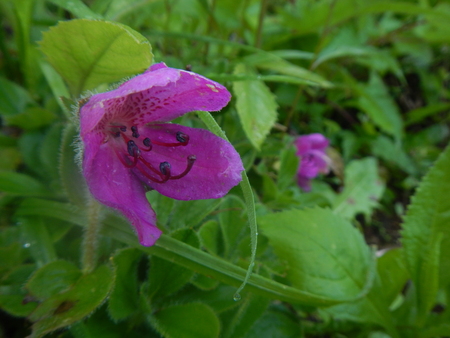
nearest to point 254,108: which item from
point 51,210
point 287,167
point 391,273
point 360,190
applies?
point 287,167

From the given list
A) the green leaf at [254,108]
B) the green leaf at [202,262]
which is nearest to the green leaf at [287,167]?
the green leaf at [254,108]

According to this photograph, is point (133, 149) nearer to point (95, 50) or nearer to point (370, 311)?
point (95, 50)

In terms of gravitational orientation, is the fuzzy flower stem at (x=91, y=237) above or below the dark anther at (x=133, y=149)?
below

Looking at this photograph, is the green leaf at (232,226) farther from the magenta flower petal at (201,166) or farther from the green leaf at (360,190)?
the green leaf at (360,190)

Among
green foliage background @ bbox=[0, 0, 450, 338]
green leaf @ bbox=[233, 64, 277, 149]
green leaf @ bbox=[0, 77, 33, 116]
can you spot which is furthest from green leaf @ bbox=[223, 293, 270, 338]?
green leaf @ bbox=[0, 77, 33, 116]

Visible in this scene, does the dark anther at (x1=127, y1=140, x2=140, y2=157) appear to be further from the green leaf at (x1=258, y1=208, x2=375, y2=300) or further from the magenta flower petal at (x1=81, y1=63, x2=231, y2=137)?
the green leaf at (x1=258, y1=208, x2=375, y2=300)

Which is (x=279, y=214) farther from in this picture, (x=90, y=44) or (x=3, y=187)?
(x=3, y=187)
